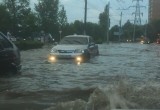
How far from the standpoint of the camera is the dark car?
1341 cm

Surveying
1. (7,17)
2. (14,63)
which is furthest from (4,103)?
(7,17)

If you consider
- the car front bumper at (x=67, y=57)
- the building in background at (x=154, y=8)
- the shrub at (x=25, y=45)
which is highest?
the building in background at (x=154, y=8)

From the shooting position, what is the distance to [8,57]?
45.0ft

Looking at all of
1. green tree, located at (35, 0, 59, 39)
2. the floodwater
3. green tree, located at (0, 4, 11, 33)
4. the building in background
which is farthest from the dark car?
the building in background

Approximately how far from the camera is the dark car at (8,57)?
44.0ft

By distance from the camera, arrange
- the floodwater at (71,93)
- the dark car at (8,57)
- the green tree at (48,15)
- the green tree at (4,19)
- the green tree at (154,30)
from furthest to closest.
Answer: the green tree at (154,30)
the green tree at (48,15)
the green tree at (4,19)
the dark car at (8,57)
the floodwater at (71,93)

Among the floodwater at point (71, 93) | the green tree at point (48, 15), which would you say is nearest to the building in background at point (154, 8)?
the green tree at point (48, 15)

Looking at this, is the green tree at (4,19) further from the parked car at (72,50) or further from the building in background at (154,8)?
the building in background at (154,8)

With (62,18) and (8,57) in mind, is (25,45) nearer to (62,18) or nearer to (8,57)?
(8,57)

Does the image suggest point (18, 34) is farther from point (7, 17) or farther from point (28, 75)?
point (28, 75)

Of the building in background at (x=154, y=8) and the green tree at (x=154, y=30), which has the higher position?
the building in background at (x=154, y=8)

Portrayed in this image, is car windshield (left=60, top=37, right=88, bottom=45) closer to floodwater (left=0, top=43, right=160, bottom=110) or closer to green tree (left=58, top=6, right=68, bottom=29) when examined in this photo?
floodwater (left=0, top=43, right=160, bottom=110)

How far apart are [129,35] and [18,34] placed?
88.5 metres

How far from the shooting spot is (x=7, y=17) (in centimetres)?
6022
